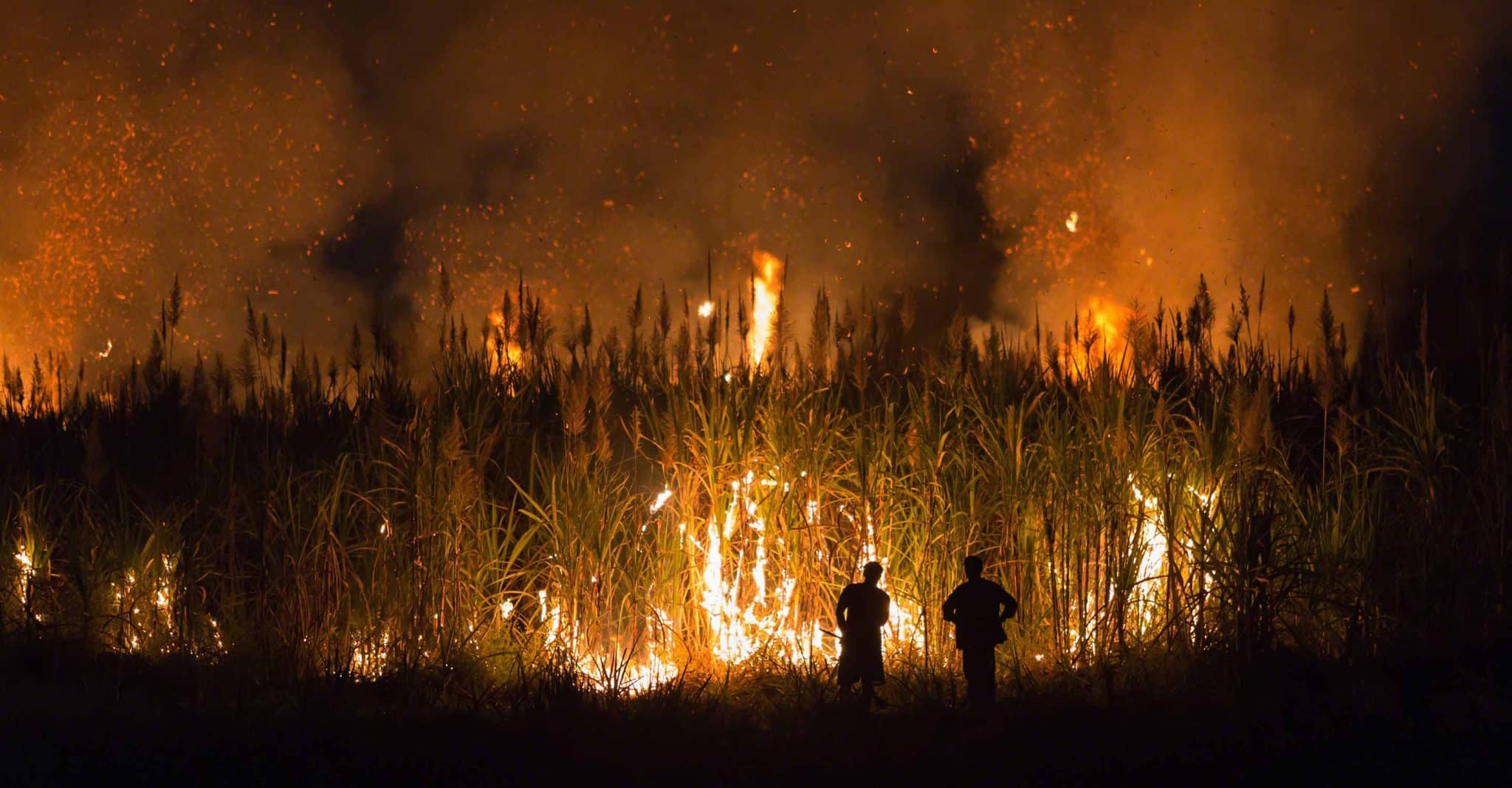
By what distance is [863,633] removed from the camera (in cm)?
523

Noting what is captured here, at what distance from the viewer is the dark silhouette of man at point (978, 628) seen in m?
5.12

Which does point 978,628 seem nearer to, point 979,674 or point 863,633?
point 979,674

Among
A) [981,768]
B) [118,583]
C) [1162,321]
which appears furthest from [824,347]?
[118,583]

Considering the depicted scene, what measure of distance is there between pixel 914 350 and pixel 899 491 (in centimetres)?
164

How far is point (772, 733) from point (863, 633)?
0.56 metres

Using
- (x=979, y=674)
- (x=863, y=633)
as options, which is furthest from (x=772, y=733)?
(x=979, y=674)

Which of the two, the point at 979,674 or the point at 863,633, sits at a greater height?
the point at 863,633

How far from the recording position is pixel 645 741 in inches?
188

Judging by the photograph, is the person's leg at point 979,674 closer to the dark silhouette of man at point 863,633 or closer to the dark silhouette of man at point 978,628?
the dark silhouette of man at point 978,628

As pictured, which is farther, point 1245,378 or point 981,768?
point 1245,378

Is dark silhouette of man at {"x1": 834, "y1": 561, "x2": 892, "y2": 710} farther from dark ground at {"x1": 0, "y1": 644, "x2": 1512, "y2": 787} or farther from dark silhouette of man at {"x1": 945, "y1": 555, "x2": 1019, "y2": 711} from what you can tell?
dark silhouette of man at {"x1": 945, "y1": 555, "x2": 1019, "y2": 711}

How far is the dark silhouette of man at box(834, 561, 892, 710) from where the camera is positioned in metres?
5.22

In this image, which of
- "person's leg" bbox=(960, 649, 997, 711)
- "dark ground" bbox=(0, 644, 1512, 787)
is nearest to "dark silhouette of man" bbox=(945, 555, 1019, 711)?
"person's leg" bbox=(960, 649, 997, 711)

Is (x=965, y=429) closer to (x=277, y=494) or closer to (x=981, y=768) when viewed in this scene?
(x=981, y=768)
